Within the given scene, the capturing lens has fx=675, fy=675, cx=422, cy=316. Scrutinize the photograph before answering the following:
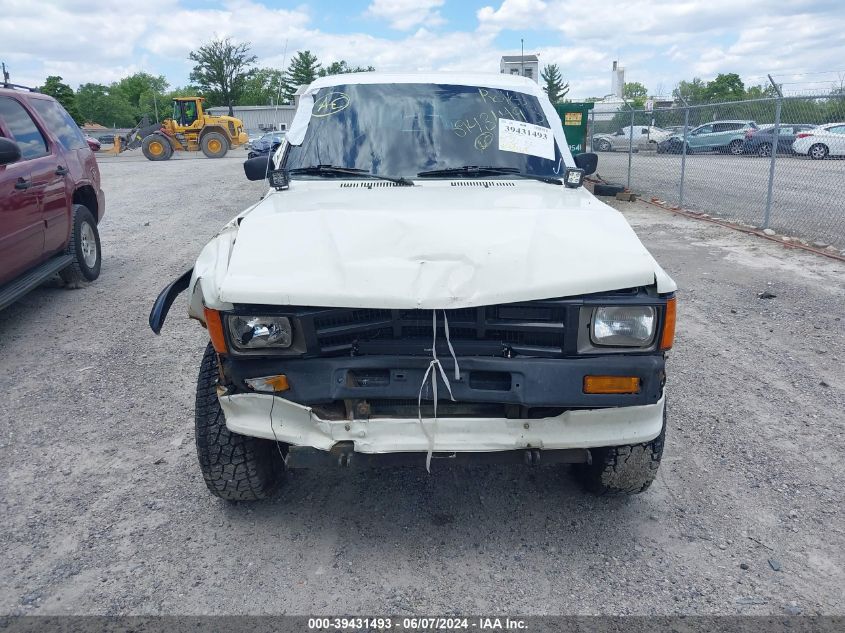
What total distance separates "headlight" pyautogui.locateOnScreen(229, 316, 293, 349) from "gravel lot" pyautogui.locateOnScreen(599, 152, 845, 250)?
8.82 metres

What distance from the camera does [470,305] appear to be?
8.14ft

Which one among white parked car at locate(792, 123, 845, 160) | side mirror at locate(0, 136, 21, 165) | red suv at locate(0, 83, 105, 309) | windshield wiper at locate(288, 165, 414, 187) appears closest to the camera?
windshield wiper at locate(288, 165, 414, 187)

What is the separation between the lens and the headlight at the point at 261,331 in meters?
2.62

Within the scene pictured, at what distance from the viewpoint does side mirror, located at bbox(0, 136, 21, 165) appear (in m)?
4.95

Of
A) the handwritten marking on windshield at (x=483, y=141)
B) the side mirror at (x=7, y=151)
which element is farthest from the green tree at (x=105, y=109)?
the handwritten marking on windshield at (x=483, y=141)

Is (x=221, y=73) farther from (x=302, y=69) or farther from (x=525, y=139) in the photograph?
(x=525, y=139)

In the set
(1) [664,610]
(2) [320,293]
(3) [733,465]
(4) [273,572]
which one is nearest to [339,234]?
(2) [320,293]

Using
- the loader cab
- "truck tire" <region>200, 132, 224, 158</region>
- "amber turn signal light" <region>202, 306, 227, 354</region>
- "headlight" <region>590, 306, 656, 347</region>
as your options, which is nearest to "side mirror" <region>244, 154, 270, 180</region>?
"amber turn signal light" <region>202, 306, 227, 354</region>

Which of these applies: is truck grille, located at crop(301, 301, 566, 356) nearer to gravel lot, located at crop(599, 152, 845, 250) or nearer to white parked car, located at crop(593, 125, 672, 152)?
gravel lot, located at crop(599, 152, 845, 250)

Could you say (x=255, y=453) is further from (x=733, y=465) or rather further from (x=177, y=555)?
(x=733, y=465)

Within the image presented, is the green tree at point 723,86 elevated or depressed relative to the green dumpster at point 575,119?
elevated

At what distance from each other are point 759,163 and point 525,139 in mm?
7936

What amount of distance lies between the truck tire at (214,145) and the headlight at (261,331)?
1151 inches

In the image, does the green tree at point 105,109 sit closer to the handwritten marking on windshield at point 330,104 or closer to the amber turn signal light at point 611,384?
the handwritten marking on windshield at point 330,104
